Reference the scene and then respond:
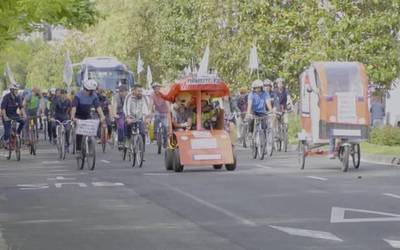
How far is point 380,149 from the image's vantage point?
1156 inches

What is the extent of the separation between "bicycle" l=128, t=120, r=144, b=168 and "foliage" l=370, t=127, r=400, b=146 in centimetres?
844

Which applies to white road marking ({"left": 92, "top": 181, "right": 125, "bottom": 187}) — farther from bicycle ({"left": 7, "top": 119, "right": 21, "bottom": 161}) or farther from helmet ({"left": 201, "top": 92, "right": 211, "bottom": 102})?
bicycle ({"left": 7, "top": 119, "right": 21, "bottom": 161})

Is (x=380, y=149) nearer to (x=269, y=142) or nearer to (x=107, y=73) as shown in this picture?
(x=269, y=142)

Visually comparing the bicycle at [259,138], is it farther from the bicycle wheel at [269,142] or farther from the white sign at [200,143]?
the white sign at [200,143]

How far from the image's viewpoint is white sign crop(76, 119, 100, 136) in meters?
23.8

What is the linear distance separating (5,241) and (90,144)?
453 inches

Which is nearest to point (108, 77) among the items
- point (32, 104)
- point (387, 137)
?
point (32, 104)

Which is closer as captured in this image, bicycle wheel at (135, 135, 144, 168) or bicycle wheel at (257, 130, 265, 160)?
bicycle wheel at (135, 135, 144, 168)

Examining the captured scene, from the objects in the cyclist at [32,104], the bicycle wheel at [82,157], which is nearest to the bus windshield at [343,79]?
the bicycle wheel at [82,157]

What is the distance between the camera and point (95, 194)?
1797 cm

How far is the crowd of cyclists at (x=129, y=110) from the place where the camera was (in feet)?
77.2

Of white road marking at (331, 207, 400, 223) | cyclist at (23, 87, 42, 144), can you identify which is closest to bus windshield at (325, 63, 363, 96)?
white road marking at (331, 207, 400, 223)

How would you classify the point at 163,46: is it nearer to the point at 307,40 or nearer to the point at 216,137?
the point at 307,40

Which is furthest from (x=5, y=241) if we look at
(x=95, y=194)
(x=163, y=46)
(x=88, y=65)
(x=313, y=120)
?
(x=163, y=46)
